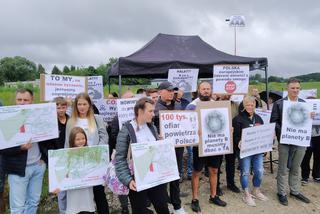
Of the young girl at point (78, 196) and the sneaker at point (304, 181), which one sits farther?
the sneaker at point (304, 181)

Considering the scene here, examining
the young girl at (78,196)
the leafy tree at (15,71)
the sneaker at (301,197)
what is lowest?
the sneaker at (301,197)

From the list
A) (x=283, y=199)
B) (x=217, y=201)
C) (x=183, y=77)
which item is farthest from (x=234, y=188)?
(x=183, y=77)

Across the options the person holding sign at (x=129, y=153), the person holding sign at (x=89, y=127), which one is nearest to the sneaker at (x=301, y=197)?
the person holding sign at (x=129, y=153)

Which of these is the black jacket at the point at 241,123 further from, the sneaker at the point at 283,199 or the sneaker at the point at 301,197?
the sneaker at the point at 301,197

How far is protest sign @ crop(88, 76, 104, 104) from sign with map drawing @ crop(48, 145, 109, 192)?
4.11 m

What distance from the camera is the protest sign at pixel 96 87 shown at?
776 cm

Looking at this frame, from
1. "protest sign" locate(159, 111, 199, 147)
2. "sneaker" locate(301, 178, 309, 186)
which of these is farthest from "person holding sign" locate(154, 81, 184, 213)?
"sneaker" locate(301, 178, 309, 186)

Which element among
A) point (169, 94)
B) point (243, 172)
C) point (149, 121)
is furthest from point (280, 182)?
point (149, 121)

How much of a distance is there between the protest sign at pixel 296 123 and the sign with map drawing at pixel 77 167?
3.26 meters

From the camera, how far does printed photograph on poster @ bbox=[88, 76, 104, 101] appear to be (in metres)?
7.76

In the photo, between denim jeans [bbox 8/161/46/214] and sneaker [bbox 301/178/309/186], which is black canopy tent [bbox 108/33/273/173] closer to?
sneaker [bbox 301/178/309/186]

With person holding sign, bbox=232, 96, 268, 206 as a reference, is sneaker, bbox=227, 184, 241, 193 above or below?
below

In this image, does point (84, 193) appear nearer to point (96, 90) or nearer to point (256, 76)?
point (96, 90)

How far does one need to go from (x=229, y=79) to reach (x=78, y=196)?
410cm
